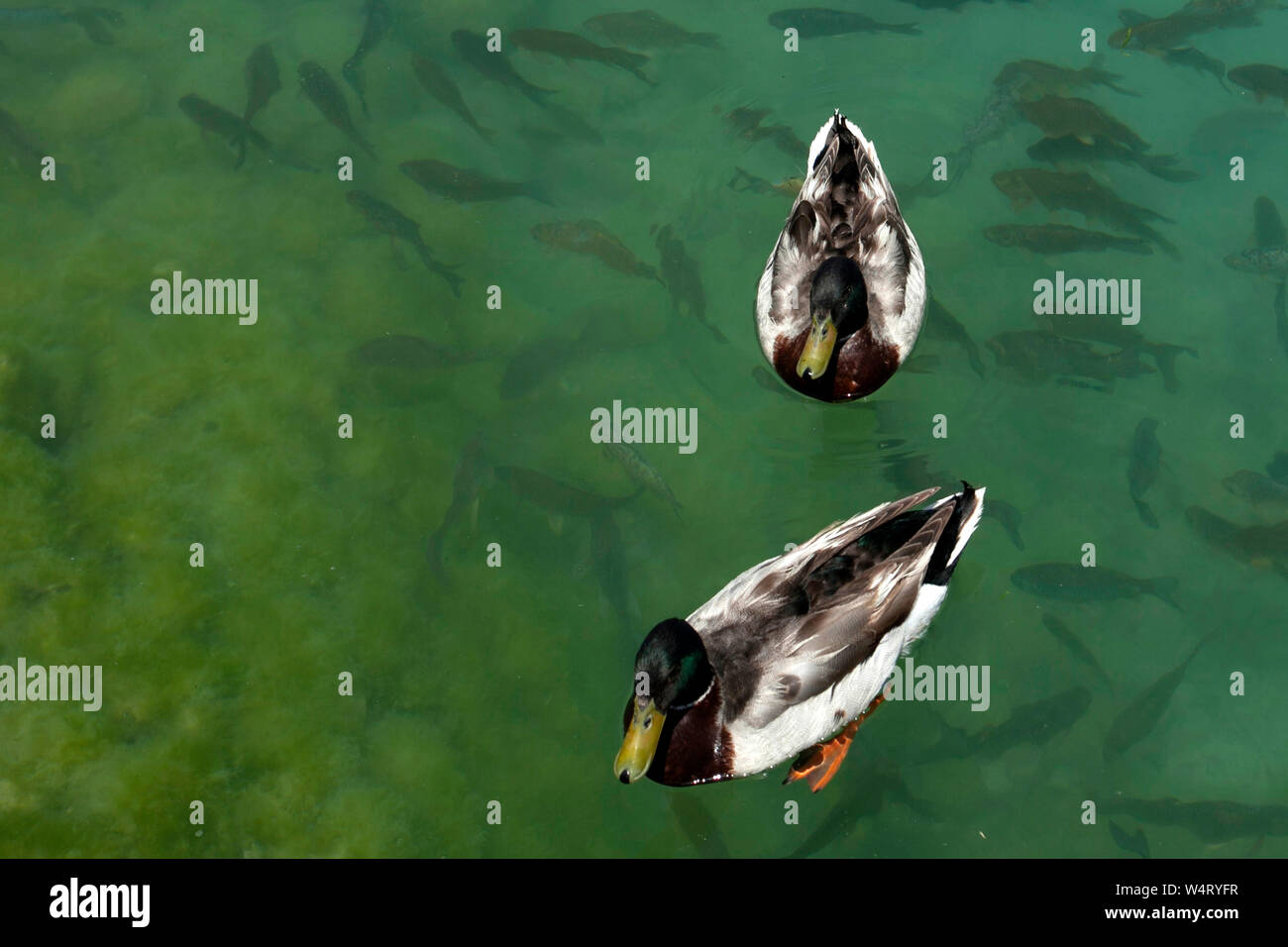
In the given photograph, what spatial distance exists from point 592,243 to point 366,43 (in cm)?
251

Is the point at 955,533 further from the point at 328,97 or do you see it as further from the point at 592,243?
the point at 328,97

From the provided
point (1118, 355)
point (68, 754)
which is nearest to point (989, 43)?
point (1118, 355)

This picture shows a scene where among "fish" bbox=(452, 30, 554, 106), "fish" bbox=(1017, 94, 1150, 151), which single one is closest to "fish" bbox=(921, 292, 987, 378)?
"fish" bbox=(1017, 94, 1150, 151)

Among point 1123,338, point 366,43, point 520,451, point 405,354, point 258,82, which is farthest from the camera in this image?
point 366,43

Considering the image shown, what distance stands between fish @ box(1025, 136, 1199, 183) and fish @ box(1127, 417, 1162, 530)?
210cm

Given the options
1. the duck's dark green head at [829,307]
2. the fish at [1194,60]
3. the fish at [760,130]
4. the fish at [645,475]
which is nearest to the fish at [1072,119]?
the fish at [1194,60]

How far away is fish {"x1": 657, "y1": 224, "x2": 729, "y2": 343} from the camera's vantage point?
263 inches

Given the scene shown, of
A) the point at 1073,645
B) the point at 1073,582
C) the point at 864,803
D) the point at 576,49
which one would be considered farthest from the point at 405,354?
the point at 1073,645

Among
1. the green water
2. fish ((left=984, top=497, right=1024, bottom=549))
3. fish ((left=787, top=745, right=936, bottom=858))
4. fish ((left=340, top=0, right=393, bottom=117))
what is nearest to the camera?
fish ((left=787, top=745, right=936, bottom=858))

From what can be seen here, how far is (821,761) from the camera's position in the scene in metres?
5.43

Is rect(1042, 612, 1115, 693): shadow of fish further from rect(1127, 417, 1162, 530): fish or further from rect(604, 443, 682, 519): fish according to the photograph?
rect(604, 443, 682, 519): fish

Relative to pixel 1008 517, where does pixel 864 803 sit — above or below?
below

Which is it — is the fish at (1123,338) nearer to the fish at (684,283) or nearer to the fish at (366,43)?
the fish at (684,283)

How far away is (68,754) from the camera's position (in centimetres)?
535
